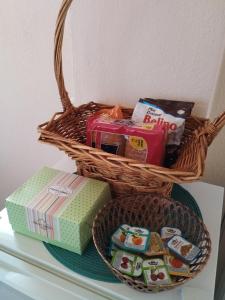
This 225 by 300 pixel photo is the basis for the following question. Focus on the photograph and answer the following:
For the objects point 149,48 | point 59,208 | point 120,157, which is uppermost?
point 149,48

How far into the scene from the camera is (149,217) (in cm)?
65

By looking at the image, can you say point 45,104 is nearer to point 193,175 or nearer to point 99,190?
point 99,190

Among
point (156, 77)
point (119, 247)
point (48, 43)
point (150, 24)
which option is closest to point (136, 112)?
point (156, 77)

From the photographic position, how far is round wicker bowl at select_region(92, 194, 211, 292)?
0.58 m

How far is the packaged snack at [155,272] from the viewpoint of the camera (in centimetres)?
51

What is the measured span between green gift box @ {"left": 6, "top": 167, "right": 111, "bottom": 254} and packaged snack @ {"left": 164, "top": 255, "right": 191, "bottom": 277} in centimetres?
18

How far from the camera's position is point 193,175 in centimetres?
50

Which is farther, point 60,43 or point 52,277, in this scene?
point 60,43

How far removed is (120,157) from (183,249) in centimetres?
24

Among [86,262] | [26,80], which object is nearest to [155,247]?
[86,262]

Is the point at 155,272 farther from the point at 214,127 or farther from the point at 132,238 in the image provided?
the point at 214,127

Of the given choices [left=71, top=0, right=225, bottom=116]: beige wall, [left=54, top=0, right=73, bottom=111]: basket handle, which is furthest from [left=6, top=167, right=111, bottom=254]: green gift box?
[left=71, top=0, right=225, bottom=116]: beige wall

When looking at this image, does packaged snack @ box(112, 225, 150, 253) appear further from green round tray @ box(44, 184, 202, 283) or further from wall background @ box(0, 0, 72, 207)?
wall background @ box(0, 0, 72, 207)

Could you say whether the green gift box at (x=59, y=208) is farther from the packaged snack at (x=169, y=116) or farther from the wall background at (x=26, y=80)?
the wall background at (x=26, y=80)
